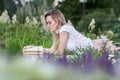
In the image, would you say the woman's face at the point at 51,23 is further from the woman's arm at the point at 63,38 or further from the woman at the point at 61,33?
the woman's arm at the point at 63,38

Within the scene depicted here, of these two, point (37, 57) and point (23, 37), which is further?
point (23, 37)

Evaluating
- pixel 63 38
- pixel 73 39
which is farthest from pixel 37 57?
pixel 73 39

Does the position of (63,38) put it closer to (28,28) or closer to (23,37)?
(23,37)

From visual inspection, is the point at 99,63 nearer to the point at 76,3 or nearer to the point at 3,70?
the point at 3,70

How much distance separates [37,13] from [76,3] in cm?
2433

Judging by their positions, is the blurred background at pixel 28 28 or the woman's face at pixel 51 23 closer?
the woman's face at pixel 51 23

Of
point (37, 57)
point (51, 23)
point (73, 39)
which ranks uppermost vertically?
point (51, 23)

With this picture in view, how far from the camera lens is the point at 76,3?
125 ft

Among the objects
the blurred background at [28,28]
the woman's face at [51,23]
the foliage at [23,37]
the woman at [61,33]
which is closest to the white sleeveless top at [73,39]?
the woman at [61,33]

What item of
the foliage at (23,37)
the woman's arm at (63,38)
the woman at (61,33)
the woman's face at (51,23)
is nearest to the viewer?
the woman's arm at (63,38)

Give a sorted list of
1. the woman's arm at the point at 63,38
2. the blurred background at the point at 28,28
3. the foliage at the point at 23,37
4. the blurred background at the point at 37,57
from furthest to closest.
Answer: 1. the foliage at the point at 23,37
2. the blurred background at the point at 28,28
3. the woman's arm at the point at 63,38
4. the blurred background at the point at 37,57

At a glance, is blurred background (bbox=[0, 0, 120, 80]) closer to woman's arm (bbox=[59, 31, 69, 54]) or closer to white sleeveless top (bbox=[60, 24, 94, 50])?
white sleeveless top (bbox=[60, 24, 94, 50])

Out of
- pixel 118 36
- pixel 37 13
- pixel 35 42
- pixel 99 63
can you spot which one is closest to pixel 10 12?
pixel 37 13

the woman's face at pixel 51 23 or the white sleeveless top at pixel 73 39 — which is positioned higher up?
the woman's face at pixel 51 23
